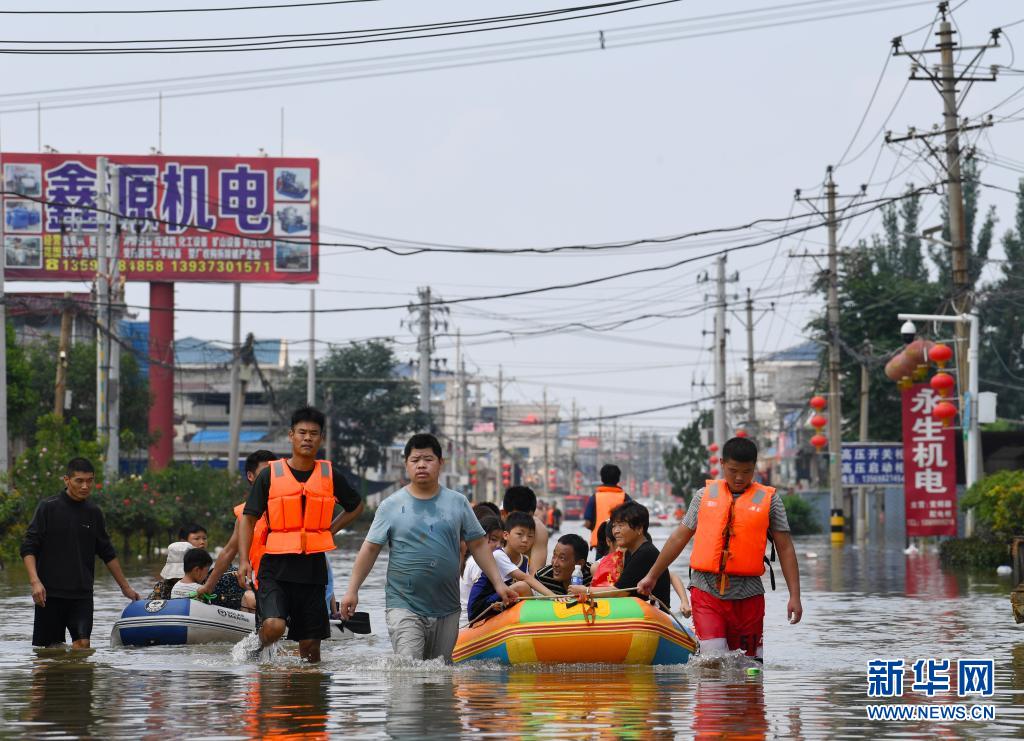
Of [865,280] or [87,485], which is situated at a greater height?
[865,280]

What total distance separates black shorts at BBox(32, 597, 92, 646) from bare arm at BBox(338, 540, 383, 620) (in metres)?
3.33

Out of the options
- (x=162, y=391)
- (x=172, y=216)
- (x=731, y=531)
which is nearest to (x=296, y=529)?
(x=731, y=531)

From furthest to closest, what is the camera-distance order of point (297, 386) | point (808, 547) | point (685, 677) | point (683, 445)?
point (683, 445) < point (297, 386) < point (808, 547) < point (685, 677)

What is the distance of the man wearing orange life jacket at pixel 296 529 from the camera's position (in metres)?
12.0

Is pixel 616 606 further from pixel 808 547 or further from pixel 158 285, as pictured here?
pixel 158 285

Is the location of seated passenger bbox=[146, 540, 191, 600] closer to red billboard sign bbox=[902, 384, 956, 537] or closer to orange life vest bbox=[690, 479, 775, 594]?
orange life vest bbox=[690, 479, 775, 594]

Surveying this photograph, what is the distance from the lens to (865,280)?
6241 centimetres

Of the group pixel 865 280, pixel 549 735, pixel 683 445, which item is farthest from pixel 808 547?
pixel 683 445

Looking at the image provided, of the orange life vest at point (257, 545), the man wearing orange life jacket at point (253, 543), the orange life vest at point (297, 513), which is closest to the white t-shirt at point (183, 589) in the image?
the man wearing orange life jacket at point (253, 543)

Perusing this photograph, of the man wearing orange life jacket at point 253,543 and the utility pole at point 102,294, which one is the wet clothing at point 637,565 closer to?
the man wearing orange life jacket at point 253,543

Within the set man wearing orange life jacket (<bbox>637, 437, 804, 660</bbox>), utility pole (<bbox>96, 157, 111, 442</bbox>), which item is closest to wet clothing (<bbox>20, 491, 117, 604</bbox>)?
man wearing orange life jacket (<bbox>637, 437, 804, 660</bbox>)

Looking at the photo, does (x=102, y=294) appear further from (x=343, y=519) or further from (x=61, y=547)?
(x=343, y=519)

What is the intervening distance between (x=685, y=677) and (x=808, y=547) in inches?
1433

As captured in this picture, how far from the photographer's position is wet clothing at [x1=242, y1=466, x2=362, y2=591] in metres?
12.1
